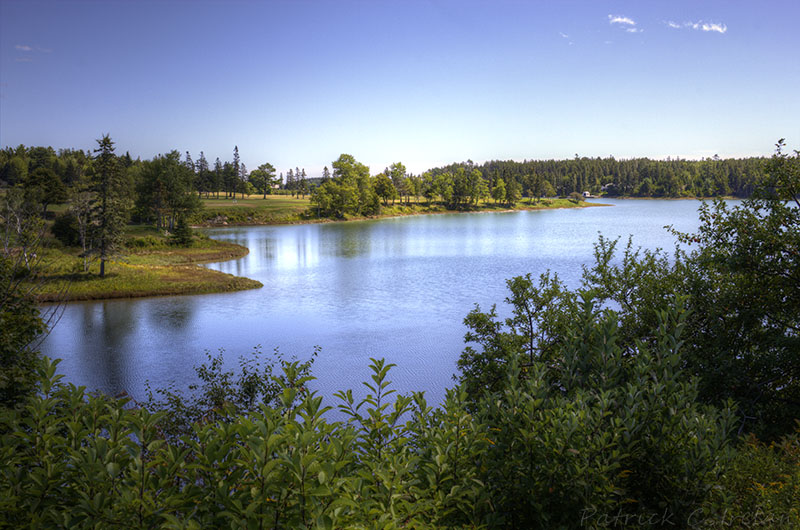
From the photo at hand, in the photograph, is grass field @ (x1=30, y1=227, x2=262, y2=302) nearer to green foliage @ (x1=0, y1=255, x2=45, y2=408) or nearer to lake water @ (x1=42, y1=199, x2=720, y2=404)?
lake water @ (x1=42, y1=199, x2=720, y2=404)

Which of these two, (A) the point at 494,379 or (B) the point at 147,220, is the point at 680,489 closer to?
(A) the point at 494,379

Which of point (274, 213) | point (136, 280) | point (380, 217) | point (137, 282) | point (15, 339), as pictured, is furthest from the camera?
point (380, 217)

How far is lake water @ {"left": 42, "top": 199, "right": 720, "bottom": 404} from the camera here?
21172mm

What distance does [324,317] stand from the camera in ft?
100

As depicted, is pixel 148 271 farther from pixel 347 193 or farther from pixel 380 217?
pixel 380 217

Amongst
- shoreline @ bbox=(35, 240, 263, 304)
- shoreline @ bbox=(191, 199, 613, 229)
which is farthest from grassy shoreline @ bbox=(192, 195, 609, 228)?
shoreline @ bbox=(35, 240, 263, 304)

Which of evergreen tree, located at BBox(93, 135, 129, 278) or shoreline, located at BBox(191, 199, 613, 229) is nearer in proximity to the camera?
evergreen tree, located at BBox(93, 135, 129, 278)

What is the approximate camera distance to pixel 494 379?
1205 cm

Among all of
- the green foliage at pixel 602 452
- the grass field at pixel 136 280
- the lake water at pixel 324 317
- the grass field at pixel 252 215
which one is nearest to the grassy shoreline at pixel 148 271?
the grass field at pixel 136 280

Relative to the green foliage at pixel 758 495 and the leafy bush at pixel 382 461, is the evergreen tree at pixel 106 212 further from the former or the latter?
the green foliage at pixel 758 495

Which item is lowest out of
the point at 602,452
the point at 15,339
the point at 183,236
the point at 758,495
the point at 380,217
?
the point at 758,495

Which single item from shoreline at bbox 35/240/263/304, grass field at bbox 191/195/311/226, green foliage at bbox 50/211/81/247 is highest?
grass field at bbox 191/195/311/226

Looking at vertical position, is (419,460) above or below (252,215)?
below

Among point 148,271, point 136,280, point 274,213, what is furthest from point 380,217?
point 136,280
